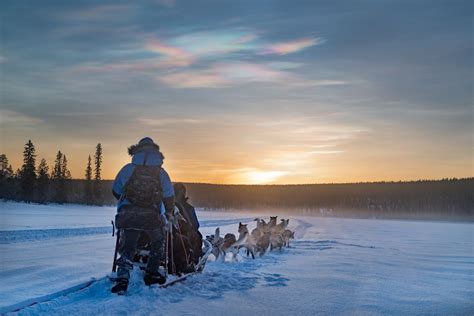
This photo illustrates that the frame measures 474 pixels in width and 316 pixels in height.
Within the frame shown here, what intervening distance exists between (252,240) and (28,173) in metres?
76.0

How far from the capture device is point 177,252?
28.5 feet

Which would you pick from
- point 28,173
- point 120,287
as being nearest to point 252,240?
point 120,287

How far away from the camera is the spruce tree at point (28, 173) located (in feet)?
263

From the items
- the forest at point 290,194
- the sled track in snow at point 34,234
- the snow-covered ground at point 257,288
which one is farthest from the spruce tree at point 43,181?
the snow-covered ground at point 257,288

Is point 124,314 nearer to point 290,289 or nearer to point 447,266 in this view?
point 290,289

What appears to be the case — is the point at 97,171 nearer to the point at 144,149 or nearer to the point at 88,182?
the point at 88,182

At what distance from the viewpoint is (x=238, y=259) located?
42.2 feet

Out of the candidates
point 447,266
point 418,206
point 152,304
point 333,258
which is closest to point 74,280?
point 152,304

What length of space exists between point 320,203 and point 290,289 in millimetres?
155574

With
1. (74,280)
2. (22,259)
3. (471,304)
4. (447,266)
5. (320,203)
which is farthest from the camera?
(320,203)

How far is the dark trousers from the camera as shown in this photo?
279 inches

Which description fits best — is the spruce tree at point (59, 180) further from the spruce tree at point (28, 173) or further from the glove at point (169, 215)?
the glove at point (169, 215)

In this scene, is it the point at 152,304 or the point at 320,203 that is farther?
the point at 320,203

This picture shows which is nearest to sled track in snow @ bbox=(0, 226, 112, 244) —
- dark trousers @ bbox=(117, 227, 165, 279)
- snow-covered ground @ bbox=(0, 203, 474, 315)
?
snow-covered ground @ bbox=(0, 203, 474, 315)
